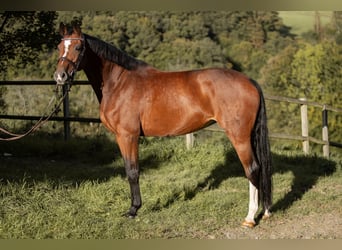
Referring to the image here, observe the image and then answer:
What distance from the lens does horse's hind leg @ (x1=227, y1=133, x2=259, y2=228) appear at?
4023mm

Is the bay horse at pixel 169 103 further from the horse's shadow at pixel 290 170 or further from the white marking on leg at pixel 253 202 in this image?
the horse's shadow at pixel 290 170

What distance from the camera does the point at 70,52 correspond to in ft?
13.0

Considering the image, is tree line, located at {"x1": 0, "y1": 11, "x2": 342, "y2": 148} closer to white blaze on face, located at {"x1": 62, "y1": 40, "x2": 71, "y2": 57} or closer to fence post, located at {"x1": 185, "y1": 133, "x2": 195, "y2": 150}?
fence post, located at {"x1": 185, "y1": 133, "x2": 195, "y2": 150}

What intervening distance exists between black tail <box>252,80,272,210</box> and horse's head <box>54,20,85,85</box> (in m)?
1.78

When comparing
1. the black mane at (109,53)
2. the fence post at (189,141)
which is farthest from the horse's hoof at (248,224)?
the fence post at (189,141)

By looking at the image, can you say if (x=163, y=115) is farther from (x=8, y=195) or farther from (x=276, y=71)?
(x=276, y=71)

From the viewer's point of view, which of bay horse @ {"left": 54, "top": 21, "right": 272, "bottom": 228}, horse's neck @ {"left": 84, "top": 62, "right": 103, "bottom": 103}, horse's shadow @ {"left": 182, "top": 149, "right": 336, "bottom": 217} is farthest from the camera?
horse's shadow @ {"left": 182, "top": 149, "right": 336, "bottom": 217}

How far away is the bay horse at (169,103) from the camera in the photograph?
4023 millimetres

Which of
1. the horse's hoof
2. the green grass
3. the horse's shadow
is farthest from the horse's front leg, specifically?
the horse's hoof

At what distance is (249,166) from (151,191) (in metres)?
1.57

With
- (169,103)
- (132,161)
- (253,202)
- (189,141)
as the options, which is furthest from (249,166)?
(189,141)

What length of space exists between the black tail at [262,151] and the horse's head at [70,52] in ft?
5.85

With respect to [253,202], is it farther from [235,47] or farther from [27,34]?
[235,47]

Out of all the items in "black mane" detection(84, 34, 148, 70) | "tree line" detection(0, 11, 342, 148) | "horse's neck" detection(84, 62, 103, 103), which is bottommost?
"tree line" detection(0, 11, 342, 148)
